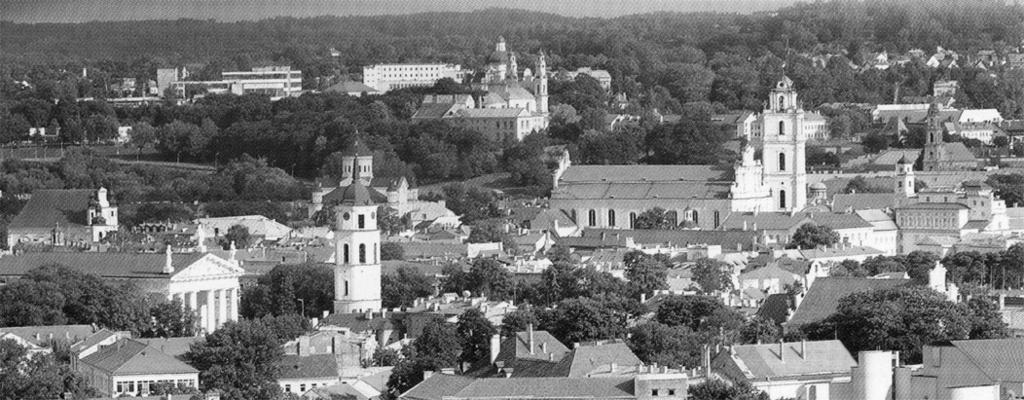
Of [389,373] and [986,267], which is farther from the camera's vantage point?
[986,267]

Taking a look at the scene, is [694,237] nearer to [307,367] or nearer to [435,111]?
[307,367]

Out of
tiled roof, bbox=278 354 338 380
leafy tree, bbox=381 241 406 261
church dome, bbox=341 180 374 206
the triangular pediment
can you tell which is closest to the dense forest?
leafy tree, bbox=381 241 406 261

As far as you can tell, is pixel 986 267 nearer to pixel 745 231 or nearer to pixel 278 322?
pixel 745 231

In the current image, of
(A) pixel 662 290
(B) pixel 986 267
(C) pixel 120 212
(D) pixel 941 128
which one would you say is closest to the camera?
(A) pixel 662 290

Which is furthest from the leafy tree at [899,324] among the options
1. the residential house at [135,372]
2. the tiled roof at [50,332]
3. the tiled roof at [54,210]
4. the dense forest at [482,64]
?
the dense forest at [482,64]

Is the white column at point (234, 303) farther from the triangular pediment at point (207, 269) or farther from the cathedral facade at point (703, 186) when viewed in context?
the cathedral facade at point (703, 186)

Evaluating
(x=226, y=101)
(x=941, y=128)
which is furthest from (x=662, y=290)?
(x=226, y=101)

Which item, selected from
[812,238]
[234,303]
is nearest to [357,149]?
[812,238]
